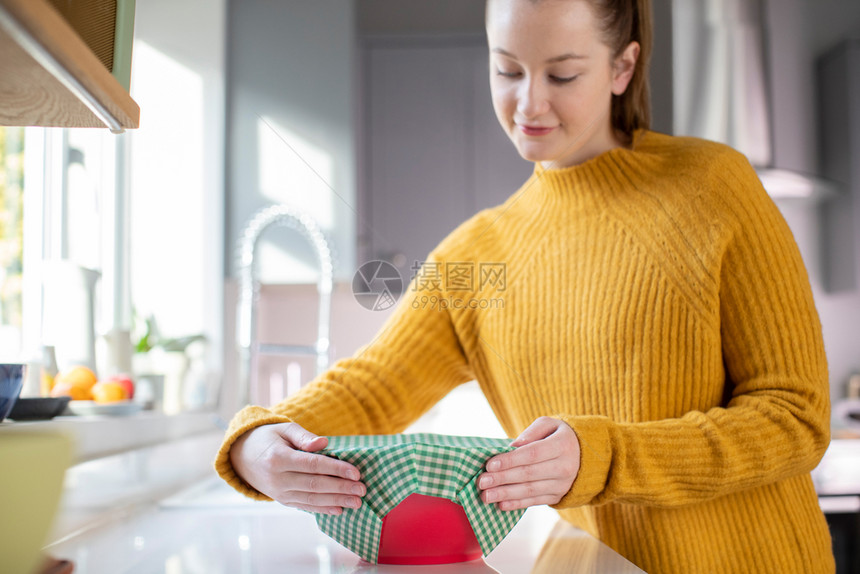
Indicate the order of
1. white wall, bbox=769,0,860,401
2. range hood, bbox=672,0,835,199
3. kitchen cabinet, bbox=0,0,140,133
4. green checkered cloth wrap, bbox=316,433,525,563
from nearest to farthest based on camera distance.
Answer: kitchen cabinet, bbox=0,0,140,133, green checkered cloth wrap, bbox=316,433,525,563, range hood, bbox=672,0,835,199, white wall, bbox=769,0,860,401

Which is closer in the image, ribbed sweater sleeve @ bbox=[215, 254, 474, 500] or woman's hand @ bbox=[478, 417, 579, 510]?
woman's hand @ bbox=[478, 417, 579, 510]

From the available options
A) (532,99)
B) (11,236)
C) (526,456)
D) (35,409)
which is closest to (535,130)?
(532,99)

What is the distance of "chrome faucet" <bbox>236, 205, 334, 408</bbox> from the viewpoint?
2.07 ft

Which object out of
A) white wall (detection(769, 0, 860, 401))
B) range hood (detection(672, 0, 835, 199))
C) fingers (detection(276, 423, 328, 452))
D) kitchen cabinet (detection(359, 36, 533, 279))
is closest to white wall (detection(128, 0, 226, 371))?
kitchen cabinet (detection(359, 36, 533, 279))

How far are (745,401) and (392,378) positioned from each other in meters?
0.30

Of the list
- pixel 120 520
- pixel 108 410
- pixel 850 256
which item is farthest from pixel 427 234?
pixel 850 256

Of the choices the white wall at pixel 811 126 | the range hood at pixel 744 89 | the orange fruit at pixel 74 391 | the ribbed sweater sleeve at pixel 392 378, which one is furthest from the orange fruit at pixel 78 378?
the white wall at pixel 811 126

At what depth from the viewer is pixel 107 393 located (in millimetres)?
996

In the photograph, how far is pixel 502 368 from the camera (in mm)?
676

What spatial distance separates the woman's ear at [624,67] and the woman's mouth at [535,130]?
8cm

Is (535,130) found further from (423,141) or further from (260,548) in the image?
(260,548)

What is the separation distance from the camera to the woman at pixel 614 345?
1.67 feet

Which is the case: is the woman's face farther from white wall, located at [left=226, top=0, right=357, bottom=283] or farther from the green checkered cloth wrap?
the green checkered cloth wrap

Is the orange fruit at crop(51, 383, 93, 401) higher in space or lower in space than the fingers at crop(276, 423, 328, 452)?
lower
